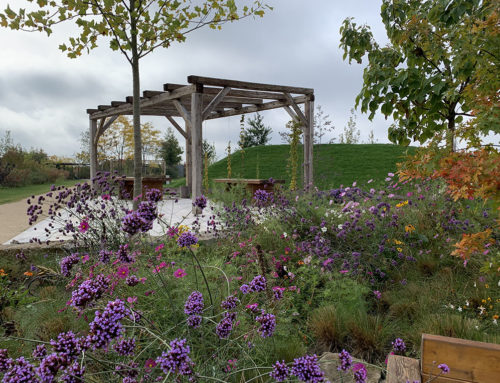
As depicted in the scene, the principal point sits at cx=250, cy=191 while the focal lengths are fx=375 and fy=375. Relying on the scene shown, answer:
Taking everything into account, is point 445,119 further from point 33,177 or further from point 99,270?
point 33,177

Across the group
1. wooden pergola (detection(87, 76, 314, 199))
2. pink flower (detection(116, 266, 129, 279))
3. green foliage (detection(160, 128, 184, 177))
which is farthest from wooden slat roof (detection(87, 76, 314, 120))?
green foliage (detection(160, 128, 184, 177))

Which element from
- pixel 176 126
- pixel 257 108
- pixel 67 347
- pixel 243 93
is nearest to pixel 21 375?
pixel 67 347

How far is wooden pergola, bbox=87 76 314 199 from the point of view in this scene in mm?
7848

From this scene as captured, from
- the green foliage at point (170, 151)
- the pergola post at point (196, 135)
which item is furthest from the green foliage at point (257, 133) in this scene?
the pergola post at point (196, 135)

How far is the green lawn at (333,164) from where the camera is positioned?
13219 mm

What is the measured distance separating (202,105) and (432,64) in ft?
20.3

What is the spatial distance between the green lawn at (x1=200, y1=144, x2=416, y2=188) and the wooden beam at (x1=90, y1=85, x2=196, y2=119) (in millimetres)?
4115

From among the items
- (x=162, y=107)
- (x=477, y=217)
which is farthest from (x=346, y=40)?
(x=162, y=107)

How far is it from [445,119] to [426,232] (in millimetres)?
1287

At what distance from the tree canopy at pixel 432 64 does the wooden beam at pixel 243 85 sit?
4.16m

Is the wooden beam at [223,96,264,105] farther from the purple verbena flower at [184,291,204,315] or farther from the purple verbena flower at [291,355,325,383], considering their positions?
the purple verbena flower at [291,355,325,383]

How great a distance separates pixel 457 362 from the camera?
1.67 m

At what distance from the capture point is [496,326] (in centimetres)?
263

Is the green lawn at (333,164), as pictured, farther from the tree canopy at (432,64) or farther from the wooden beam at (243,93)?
the tree canopy at (432,64)
